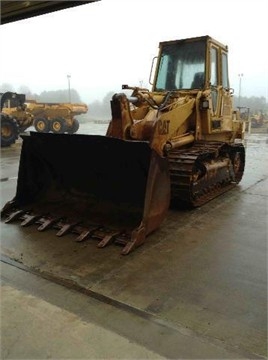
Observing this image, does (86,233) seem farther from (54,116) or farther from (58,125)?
(54,116)

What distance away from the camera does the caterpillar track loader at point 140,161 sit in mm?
4547

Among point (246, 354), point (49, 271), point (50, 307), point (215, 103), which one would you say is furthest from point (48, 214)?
point (215, 103)

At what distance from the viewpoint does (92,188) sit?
510 cm

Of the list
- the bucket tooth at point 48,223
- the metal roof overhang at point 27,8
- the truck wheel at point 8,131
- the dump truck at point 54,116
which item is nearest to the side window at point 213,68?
the bucket tooth at point 48,223

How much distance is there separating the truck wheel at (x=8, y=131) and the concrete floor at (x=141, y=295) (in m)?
10.7

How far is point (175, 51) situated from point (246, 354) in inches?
223

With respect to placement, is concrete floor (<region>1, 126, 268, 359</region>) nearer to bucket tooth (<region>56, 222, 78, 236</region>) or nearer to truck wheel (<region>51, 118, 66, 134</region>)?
bucket tooth (<region>56, 222, 78, 236</region>)

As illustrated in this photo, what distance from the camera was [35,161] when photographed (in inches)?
216

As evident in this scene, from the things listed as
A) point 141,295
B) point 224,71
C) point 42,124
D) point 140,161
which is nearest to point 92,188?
point 140,161

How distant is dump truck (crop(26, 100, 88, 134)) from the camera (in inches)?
780

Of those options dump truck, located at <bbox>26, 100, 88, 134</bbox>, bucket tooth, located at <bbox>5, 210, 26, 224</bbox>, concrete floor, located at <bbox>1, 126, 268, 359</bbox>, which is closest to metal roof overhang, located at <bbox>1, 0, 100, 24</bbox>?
concrete floor, located at <bbox>1, 126, 268, 359</bbox>

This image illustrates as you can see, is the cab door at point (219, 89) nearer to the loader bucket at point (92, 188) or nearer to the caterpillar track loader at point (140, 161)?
the caterpillar track loader at point (140, 161)

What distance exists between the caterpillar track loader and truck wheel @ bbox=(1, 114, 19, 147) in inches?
367

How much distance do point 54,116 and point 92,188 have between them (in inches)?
634
